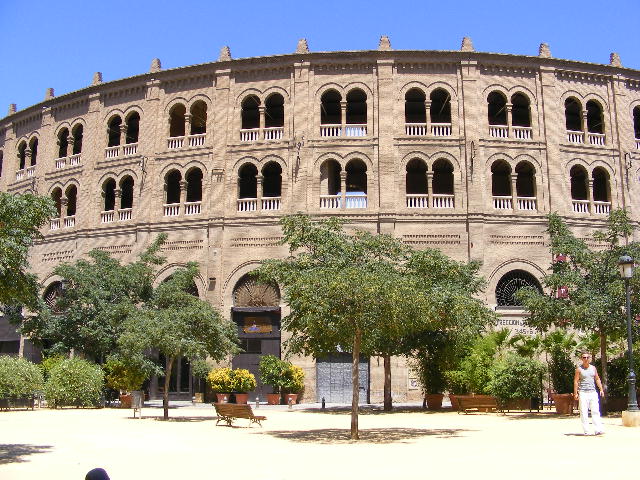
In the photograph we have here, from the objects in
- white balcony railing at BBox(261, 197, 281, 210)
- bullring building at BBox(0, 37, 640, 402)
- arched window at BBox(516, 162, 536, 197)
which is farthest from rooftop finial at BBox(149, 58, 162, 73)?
arched window at BBox(516, 162, 536, 197)

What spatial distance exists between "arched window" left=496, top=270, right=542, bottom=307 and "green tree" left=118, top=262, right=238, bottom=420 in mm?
12342

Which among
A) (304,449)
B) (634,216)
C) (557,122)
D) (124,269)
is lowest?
(304,449)

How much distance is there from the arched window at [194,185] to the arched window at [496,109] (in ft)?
48.5

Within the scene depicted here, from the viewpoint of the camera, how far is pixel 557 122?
31.1 meters

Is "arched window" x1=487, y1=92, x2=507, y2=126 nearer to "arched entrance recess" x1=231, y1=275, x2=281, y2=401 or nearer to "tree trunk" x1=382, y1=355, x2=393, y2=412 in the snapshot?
"arched entrance recess" x1=231, y1=275, x2=281, y2=401

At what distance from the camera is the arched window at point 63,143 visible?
36.9 m

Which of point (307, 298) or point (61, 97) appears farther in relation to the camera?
point (61, 97)

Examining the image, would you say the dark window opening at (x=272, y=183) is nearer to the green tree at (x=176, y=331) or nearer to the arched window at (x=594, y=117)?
the green tree at (x=176, y=331)

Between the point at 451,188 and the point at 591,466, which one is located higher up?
the point at 451,188

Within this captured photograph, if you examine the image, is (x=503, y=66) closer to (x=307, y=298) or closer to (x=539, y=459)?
(x=307, y=298)

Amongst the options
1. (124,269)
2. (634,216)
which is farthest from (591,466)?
(634,216)

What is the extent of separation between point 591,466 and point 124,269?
2117cm

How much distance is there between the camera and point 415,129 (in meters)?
31.1

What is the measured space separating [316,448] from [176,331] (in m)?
9.13
